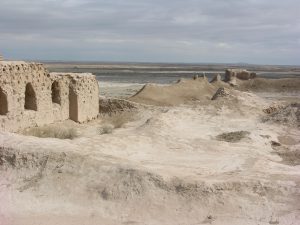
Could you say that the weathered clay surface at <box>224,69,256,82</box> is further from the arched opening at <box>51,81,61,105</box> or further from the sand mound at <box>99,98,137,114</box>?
the arched opening at <box>51,81,61,105</box>

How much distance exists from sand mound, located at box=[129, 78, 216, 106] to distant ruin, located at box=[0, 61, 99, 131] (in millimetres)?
8018

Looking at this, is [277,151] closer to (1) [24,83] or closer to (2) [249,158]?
(2) [249,158]

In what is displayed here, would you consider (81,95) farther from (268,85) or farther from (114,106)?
(268,85)

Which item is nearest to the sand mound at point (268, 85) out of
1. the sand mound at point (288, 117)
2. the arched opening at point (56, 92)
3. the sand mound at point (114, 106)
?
the sand mound at point (114, 106)

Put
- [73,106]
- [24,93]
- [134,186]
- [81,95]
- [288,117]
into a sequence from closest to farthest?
[134,186] → [24,93] → [73,106] → [81,95] → [288,117]

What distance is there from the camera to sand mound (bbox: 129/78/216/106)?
87.8ft

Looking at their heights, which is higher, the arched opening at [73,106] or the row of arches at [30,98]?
the row of arches at [30,98]

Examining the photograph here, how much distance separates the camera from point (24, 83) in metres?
13.9

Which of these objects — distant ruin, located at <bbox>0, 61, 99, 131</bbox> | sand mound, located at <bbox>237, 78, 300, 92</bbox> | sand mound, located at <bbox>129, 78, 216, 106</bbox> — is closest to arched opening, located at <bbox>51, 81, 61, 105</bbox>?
distant ruin, located at <bbox>0, 61, 99, 131</bbox>

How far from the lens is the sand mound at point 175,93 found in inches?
1054

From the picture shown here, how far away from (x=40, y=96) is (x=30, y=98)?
13.1 inches

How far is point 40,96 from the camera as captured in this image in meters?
14.8

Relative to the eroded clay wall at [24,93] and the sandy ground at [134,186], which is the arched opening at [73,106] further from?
the sandy ground at [134,186]

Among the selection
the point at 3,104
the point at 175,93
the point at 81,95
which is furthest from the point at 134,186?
the point at 175,93
